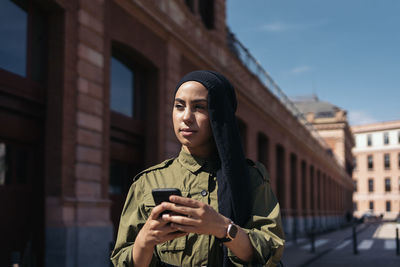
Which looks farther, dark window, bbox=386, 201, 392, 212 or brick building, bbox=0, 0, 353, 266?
dark window, bbox=386, 201, 392, 212

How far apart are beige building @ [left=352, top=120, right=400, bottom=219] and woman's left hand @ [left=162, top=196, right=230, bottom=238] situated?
78274mm

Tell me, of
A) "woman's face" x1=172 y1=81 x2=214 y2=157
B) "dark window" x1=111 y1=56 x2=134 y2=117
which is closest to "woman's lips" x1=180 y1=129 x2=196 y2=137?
"woman's face" x1=172 y1=81 x2=214 y2=157

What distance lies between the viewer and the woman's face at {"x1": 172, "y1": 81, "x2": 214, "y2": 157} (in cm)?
221

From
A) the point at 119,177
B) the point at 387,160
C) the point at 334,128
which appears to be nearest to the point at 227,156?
the point at 119,177

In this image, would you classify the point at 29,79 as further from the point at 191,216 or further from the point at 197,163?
the point at 191,216

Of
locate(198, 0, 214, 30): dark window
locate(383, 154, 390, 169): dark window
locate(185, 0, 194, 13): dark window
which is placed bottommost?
locate(383, 154, 390, 169): dark window

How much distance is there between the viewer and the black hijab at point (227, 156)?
6.89 feet

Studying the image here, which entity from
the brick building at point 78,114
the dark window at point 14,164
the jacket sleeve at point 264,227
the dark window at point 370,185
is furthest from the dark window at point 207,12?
the dark window at point 370,185

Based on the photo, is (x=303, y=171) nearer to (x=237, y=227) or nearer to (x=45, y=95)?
(x=45, y=95)

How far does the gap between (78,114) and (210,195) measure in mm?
6936

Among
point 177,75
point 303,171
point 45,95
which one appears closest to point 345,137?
point 303,171

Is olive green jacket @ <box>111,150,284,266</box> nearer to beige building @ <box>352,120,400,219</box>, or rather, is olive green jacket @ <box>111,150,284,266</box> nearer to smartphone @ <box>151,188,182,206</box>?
smartphone @ <box>151,188,182,206</box>

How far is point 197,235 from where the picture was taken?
2150 mm

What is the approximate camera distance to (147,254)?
6.60 feet
